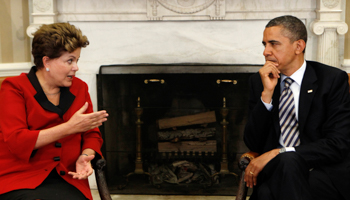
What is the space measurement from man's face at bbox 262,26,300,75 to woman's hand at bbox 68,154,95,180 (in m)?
1.13

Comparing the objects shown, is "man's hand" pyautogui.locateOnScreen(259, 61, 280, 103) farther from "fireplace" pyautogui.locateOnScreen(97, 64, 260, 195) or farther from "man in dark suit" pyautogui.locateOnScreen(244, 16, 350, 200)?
"fireplace" pyautogui.locateOnScreen(97, 64, 260, 195)

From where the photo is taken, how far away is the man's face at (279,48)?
2252 millimetres

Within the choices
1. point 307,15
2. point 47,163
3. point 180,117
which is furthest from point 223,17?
point 47,163

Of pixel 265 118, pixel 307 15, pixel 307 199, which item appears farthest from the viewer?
pixel 307 15

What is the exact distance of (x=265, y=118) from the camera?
220cm

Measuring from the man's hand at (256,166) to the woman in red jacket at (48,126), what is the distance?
2.63 feet

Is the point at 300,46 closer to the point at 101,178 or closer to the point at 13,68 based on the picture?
the point at 101,178

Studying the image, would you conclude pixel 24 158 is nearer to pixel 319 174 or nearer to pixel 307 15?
pixel 319 174

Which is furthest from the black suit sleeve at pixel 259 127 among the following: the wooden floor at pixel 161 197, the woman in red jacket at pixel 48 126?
the wooden floor at pixel 161 197

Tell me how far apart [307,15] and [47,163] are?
2.41 meters

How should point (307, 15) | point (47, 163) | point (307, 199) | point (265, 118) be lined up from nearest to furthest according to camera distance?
1. point (307, 199)
2. point (47, 163)
3. point (265, 118)
4. point (307, 15)

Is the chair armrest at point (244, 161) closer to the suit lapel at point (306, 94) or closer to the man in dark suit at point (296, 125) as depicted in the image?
the man in dark suit at point (296, 125)

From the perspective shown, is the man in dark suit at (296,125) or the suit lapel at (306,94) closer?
the man in dark suit at (296,125)

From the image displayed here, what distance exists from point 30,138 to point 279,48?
4.56ft
